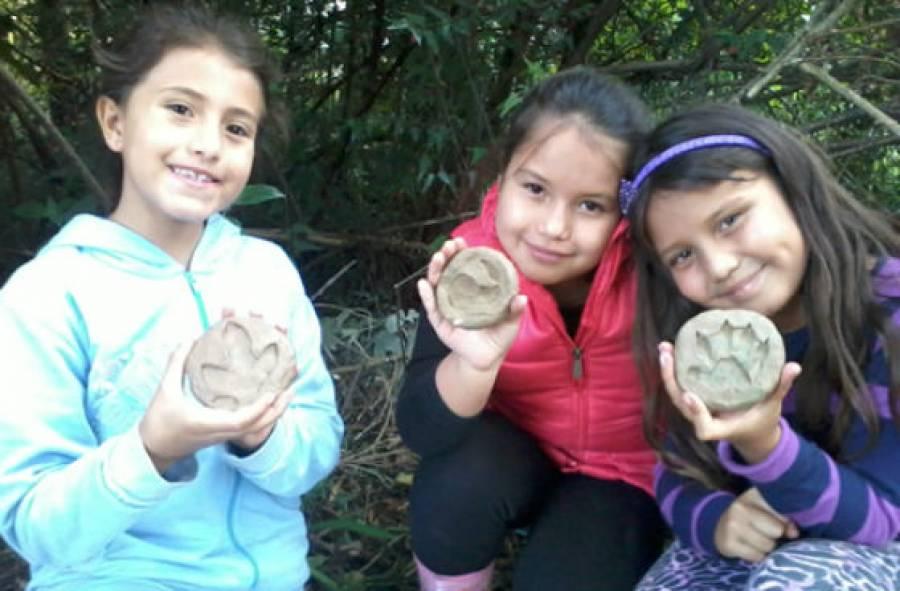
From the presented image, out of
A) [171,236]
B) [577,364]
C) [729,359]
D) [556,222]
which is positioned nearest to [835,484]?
[729,359]

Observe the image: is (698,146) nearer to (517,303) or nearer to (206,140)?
(517,303)

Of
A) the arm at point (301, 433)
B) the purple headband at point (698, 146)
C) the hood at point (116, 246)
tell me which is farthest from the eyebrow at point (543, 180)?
the hood at point (116, 246)

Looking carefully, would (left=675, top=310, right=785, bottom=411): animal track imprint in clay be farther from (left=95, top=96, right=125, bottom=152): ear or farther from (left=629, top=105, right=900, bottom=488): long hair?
(left=95, top=96, right=125, bottom=152): ear

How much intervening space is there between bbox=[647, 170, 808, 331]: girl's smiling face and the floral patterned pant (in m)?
0.40

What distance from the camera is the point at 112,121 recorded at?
1.97 m

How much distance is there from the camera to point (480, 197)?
298 centimetres

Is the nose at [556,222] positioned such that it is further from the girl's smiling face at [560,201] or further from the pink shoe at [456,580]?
the pink shoe at [456,580]

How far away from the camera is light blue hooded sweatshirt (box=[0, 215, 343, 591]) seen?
1.64 meters

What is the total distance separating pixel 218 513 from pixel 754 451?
0.87m

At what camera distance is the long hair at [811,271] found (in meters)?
1.80

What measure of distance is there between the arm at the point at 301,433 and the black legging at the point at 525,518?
0.27 m

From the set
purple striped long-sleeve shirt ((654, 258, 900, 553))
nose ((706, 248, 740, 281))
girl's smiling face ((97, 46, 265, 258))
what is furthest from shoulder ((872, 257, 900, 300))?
girl's smiling face ((97, 46, 265, 258))

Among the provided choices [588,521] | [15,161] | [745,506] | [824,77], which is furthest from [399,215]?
[745,506]

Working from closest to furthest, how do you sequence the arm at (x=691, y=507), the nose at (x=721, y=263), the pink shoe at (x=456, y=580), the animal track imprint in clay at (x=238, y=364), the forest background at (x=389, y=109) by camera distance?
the animal track imprint in clay at (x=238, y=364) → the nose at (x=721, y=263) → the arm at (x=691, y=507) → the pink shoe at (x=456, y=580) → the forest background at (x=389, y=109)
